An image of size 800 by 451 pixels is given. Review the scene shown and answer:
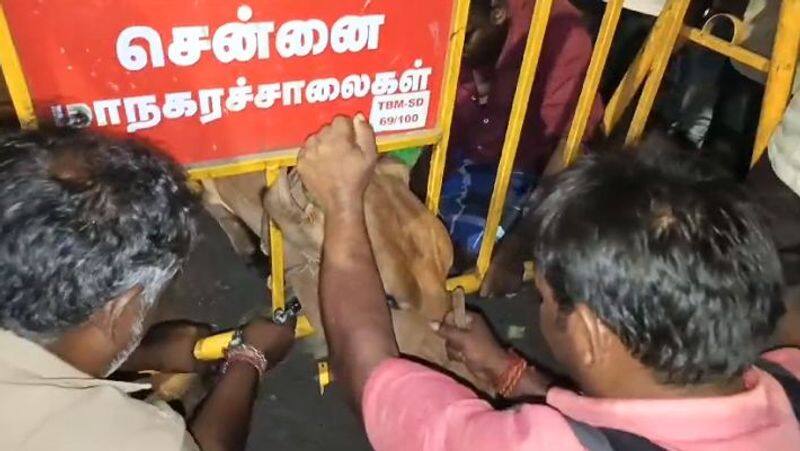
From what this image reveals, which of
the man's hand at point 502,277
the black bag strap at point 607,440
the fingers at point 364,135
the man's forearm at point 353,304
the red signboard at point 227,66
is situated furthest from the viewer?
the man's hand at point 502,277

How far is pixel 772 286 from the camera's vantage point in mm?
1129

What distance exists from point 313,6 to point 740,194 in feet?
2.16

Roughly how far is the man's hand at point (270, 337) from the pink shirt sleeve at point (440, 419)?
1.85 feet

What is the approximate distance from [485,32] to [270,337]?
915mm

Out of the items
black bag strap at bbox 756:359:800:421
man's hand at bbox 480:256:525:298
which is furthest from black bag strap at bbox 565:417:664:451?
man's hand at bbox 480:256:525:298

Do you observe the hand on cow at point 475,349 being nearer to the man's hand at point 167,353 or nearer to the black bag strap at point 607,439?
the man's hand at point 167,353

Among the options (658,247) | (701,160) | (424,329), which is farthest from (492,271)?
(658,247)

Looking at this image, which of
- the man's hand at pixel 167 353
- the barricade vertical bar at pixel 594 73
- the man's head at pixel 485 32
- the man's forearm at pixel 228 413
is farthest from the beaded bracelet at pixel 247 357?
the man's head at pixel 485 32

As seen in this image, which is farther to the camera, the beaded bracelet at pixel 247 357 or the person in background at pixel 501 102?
the person in background at pixel 501 102

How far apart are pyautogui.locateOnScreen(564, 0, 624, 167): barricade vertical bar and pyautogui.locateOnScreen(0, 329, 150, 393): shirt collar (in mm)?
1045

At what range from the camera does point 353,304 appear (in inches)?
53.7

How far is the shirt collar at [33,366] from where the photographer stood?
1121 mm

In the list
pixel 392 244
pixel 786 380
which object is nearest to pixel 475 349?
pixel 392 244

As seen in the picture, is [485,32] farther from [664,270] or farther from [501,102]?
[664,270]
